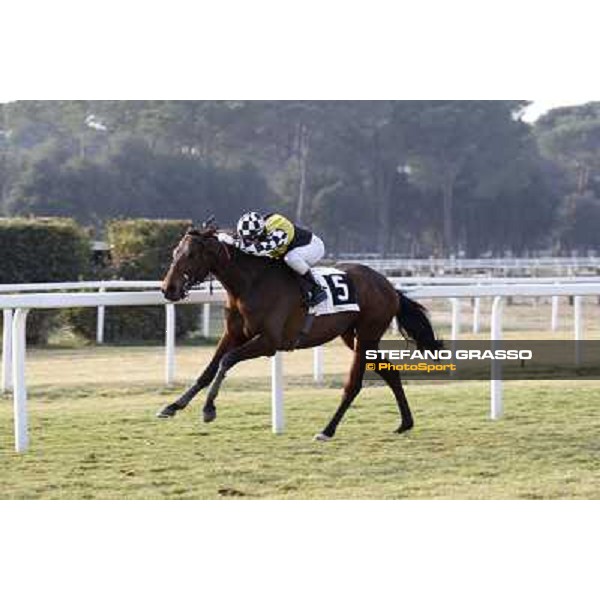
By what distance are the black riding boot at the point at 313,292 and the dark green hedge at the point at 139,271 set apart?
9879 mm

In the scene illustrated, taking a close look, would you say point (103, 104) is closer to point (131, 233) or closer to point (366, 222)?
point (366, 222)

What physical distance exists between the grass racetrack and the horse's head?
87cm

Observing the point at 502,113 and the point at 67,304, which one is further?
the point at 502,113

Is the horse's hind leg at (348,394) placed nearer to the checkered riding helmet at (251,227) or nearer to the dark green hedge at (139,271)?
the checkered riding helmet at (251,227)

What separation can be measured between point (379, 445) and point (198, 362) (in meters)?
6.53

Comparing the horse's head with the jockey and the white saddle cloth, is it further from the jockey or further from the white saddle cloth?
the white saddle cloth

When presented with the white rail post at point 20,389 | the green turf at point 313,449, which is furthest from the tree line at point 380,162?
the white rail post at point 20,389

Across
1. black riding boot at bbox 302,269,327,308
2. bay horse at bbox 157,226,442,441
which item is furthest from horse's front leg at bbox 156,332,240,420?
black riding boot at bbox 302,269,327,308

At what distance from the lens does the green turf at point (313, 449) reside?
680 centimetres

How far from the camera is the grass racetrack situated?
22.4 feet

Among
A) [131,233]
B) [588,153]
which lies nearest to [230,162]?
[588,153]

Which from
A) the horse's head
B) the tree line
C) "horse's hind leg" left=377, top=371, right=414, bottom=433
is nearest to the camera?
the horse's head

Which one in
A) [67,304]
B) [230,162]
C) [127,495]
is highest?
[230,162]

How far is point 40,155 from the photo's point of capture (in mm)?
51875
